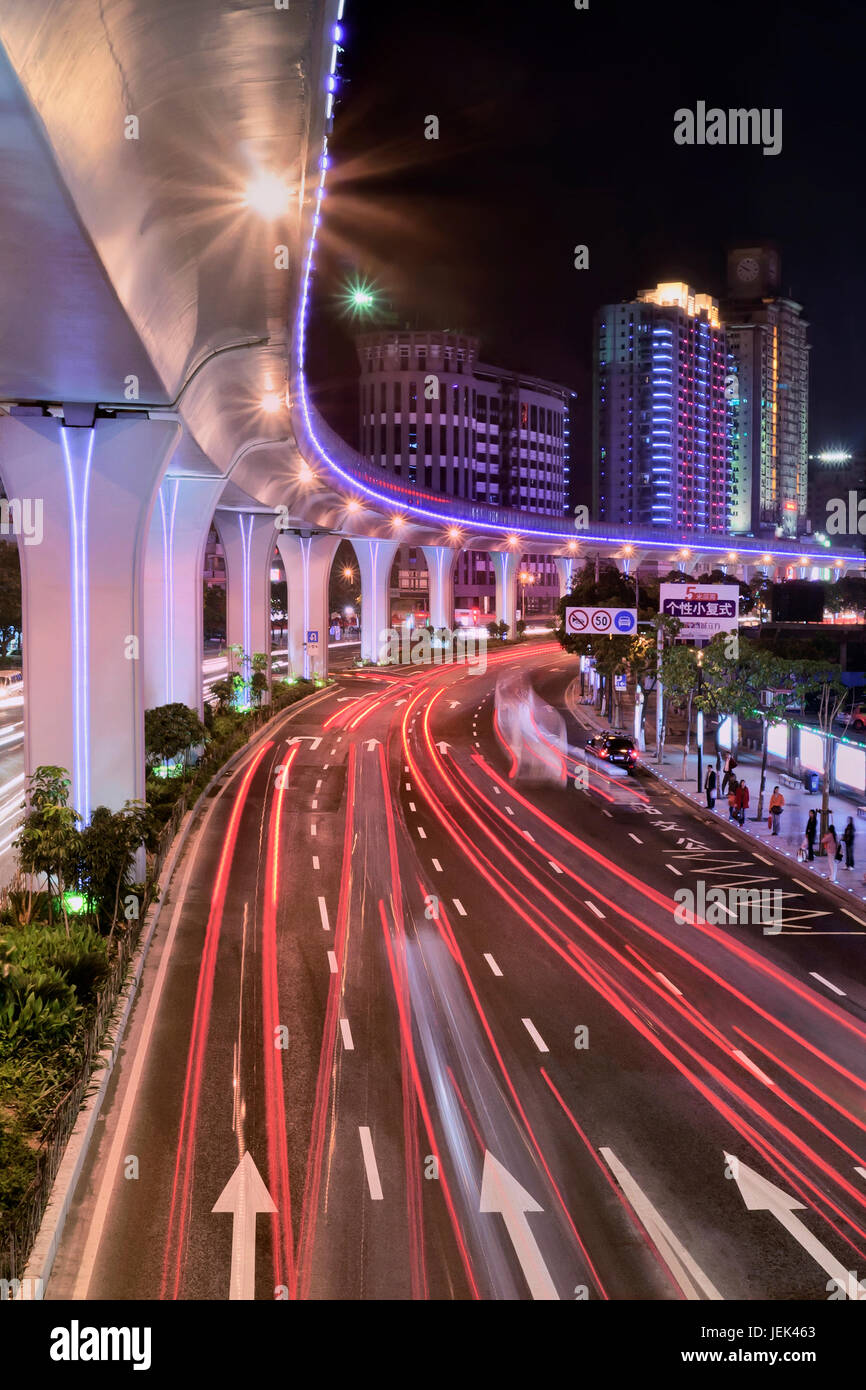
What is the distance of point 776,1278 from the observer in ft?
38.6

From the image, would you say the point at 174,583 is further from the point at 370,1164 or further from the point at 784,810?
the point at 370,1164

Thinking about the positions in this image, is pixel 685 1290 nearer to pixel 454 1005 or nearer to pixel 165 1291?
pixel 165 1291

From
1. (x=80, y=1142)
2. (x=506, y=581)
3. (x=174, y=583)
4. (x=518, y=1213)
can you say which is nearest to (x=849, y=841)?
(x=518, y=1213)

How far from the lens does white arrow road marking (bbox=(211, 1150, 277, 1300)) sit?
38.0ft

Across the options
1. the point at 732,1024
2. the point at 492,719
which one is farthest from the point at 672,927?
the point at 492,719

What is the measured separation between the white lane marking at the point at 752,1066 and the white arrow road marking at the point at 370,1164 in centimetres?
564

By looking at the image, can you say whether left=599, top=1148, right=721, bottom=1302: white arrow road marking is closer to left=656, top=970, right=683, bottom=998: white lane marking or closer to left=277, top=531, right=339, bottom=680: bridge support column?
left=656, top=970, right=683, bottom=998: white lane marking

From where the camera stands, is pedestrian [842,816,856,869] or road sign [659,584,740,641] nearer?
pedestrian [842,816,856,869]

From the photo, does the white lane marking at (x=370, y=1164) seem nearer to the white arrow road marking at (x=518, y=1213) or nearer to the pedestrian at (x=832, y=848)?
the white arrow road marking at (x=518, y=1213)

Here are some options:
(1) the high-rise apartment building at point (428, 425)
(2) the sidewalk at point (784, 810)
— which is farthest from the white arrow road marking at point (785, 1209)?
(1) the high-rise apartment building at point (428, 425)

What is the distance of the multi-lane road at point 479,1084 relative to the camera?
12117mm

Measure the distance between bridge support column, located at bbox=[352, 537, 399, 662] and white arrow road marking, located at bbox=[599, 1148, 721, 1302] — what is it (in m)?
81.9

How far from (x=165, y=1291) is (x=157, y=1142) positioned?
331 centimetres

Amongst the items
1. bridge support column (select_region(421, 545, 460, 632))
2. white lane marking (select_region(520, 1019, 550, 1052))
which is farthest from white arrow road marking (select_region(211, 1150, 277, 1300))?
bridge support column (select_region(421, 545, 460, 632))
